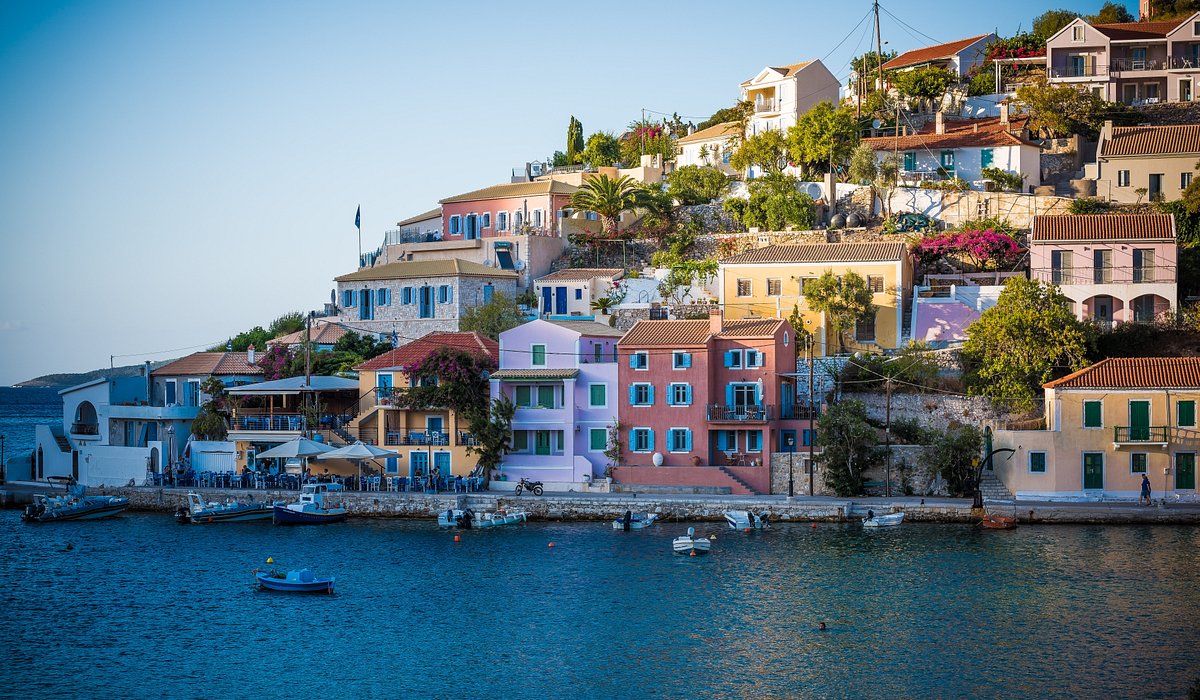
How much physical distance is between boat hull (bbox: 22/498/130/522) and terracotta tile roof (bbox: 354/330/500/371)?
12155 mm

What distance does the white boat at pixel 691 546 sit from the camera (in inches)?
1695

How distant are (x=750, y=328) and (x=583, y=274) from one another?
16564 millimetres

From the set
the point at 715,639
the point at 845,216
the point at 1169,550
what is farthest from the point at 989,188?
the point at 715,639

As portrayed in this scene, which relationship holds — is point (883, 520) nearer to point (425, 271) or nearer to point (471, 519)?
point (471, 519)

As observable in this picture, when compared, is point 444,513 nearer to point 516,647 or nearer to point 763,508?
point 763,508

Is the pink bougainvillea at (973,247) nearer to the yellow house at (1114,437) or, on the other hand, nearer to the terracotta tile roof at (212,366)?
the yellow house at (1114,437)

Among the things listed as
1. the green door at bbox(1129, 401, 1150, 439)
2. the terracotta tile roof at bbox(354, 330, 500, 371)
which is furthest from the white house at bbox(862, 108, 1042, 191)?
the terracotta tile roof at bbox(354, 330, 500, 371)

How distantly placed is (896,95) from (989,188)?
1700cm

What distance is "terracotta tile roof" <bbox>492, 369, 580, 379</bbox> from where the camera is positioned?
52500 mm

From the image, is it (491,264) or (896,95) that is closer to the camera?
(491,264)

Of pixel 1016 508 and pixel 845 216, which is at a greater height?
pixel 845 216

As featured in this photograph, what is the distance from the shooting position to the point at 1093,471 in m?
46.8

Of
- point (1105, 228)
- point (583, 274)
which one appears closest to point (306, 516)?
point (583, 274)

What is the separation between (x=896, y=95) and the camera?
81.6 m
